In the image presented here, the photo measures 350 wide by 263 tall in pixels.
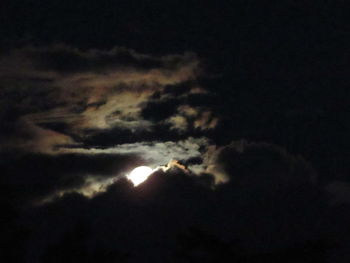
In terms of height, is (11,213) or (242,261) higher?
(11,213)

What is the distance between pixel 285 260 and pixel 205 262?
7.82 ft

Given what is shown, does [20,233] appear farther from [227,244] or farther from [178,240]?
[227,244]

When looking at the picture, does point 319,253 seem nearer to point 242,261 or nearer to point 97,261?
point 242,261

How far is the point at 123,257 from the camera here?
18.5 m

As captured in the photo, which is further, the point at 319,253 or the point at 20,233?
the point at 20,233

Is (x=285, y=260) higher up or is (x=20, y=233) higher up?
(x=20, y=233)

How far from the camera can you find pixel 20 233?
60.1 ft

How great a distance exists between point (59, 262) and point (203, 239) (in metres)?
4.37

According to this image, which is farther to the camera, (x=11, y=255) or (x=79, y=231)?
(x=79, y=231)

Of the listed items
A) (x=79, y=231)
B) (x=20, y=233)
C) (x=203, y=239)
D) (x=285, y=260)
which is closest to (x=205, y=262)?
(x=203, y=239)

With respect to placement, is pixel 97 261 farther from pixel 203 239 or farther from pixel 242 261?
pixel 242 261

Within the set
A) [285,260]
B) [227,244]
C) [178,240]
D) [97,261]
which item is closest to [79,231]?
[97,261]

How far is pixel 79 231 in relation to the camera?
63.0 feet

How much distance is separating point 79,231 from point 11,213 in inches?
94.6
